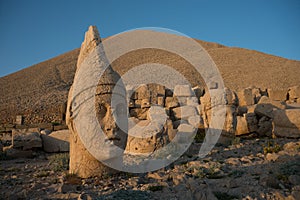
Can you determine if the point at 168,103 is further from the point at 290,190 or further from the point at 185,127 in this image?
the point at 290,190

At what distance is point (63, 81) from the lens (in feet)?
113

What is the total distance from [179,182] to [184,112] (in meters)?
7.98

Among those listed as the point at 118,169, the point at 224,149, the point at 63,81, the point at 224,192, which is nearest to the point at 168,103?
the point at 224,149

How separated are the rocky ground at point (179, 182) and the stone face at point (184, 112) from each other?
5626mm

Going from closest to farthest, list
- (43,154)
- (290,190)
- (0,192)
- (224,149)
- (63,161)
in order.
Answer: (290,190) < (0,192) < (63,161) < (224,149) < (43,154)

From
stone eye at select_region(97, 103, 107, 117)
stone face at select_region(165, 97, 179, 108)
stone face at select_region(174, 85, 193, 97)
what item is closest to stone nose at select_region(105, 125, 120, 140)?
stone eye at select_region(97, 103, 107, 117)

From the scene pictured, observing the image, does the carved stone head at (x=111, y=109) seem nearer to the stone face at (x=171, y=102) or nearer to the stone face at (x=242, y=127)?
the stone face at (x=242, y=127)

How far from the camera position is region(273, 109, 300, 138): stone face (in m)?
9.16

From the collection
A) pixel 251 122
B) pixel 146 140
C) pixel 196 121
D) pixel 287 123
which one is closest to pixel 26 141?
pixel 146 140

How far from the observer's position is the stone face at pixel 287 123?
30.0ft

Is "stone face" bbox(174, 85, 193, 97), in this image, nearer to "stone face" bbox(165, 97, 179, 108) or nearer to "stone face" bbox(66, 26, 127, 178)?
"stone face" bbox(165, 97, 179, 108)

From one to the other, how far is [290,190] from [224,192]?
0.97m

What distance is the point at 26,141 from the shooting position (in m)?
9.21

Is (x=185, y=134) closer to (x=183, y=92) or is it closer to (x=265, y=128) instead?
(x=265, y=128)
